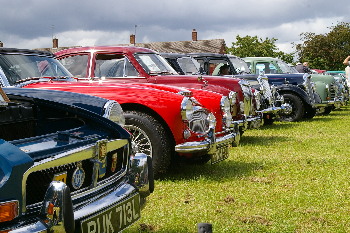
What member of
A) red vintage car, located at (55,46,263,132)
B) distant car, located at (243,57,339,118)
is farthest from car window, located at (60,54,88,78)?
distant car, located at (243,57,339,118)

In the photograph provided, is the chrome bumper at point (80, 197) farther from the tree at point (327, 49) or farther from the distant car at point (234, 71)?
the tree at point (327, 49)

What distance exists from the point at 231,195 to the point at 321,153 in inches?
134

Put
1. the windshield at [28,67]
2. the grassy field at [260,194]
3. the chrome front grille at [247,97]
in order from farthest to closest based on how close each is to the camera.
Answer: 1. the chrome front grille at [247,97]
2. the windshield at [28,67]
3. the grassy field at [260,194]

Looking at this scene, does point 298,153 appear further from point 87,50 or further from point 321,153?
point 87,50

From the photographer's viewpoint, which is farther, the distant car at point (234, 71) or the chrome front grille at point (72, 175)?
the distant car at point (234, 71)

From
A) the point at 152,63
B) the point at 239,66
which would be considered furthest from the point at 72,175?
the point at 239,66

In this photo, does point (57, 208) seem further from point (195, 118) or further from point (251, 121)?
point (251, 121)

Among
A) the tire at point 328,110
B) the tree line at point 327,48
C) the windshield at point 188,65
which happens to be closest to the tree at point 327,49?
the tree line at point 327,48

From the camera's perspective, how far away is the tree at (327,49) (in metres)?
46.9

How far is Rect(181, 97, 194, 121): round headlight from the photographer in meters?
5.80

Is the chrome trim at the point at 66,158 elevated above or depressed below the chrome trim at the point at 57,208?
above

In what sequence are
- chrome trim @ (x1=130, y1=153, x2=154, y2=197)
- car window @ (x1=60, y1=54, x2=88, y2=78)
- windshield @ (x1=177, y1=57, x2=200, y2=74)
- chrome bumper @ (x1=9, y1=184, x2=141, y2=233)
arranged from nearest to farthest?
chrome bumper @ (x1=9, y1=184, x2=141, y2=233) < chrome trim @ (x1=130, y1=153, x2=154, y2=197) < car window @ (x1=60, y1=54, x2=88, y2=78) < windshield @ (x1=177, y1=57, x2=200, y2=74)

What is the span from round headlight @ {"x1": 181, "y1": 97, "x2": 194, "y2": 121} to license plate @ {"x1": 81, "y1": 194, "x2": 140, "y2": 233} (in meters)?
2.47

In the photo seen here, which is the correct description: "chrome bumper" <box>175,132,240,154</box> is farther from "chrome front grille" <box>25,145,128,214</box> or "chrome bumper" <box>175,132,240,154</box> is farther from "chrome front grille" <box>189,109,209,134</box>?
"chrome front grille" <box>25,145,128,214</box>
